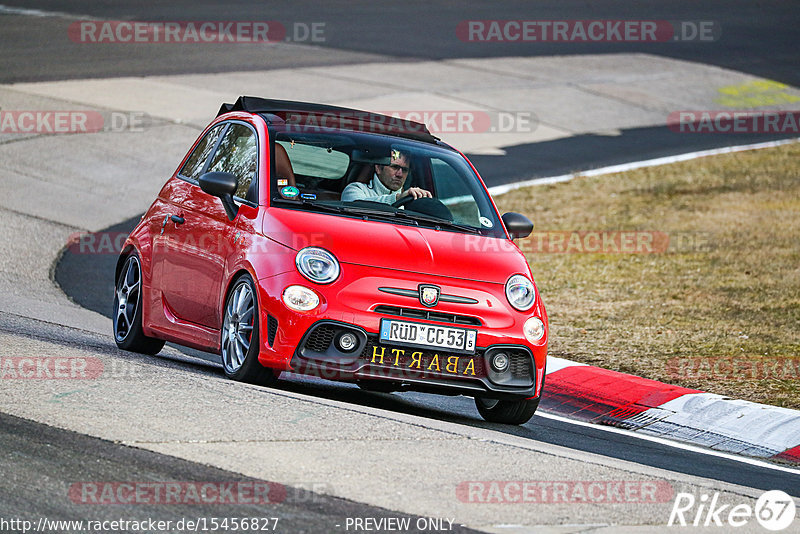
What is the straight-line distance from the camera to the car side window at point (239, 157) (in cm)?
852

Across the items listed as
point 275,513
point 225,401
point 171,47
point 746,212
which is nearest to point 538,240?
point 746,212

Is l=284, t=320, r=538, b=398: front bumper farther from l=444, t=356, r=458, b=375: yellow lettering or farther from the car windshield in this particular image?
the car windshield

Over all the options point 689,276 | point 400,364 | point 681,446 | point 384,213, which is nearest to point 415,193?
point 384,213

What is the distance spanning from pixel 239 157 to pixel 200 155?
691 millimetres

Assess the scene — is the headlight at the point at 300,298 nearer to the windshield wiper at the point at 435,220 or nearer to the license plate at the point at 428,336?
the license plate at the point at 428,336

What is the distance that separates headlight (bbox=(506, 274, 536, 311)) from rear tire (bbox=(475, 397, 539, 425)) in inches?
23.7

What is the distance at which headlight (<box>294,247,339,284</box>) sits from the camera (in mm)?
7500

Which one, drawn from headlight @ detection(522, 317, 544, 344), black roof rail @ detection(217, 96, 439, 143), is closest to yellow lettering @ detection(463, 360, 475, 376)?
headlight @ detection(522, 317, 544, 344)

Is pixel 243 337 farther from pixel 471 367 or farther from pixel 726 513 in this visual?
pixel 726 513

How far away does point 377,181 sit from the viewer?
28.6 ft

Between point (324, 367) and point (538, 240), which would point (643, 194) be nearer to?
point (538, 240)

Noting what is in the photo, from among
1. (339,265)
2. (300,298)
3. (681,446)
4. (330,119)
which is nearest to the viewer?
(300,298)

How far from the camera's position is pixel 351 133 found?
29.0ft

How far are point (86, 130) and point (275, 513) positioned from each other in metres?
15.1
